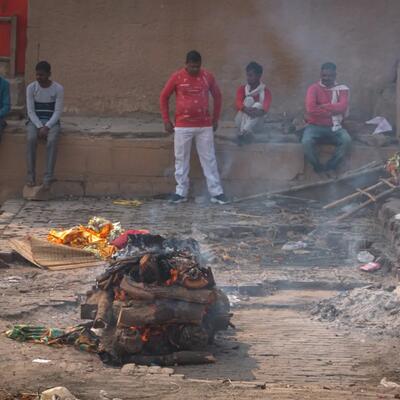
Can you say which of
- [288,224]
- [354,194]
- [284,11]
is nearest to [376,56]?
[284,11]

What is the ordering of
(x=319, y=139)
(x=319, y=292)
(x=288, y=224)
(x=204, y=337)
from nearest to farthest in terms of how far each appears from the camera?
Answer: (x=204, y=337), (x=319, y=292), (x=288, y=224), (x=319, y=139)

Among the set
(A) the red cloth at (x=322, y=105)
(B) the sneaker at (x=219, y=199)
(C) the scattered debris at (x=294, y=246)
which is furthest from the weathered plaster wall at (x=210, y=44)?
(C) the scattered debris at (x=294, y=246)

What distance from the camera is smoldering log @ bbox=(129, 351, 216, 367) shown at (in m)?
7.39

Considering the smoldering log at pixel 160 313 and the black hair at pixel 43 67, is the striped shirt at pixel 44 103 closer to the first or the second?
the black hair at pixel 43 67

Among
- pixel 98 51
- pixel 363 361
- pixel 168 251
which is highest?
pixel 98 51

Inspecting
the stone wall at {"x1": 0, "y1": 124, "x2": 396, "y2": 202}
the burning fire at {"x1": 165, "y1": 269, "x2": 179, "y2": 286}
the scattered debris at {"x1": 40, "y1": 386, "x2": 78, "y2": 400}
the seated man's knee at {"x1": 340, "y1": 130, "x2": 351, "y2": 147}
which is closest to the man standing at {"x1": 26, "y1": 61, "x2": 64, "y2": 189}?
the stone wall at {"x1": 0, "y1": 124, "x2": 396, "y2": 202}

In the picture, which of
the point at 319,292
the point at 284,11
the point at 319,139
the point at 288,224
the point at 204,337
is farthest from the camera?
the point at 284,11

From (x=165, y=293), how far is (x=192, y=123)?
246 inches

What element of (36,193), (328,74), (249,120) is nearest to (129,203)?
(36,193)

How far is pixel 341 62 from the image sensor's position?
48.8 ft

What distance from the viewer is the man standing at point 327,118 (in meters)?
13.7

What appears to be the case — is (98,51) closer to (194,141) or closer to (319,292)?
(194,141)

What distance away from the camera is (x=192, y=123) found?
13523mm

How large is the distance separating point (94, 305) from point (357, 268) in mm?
3551
